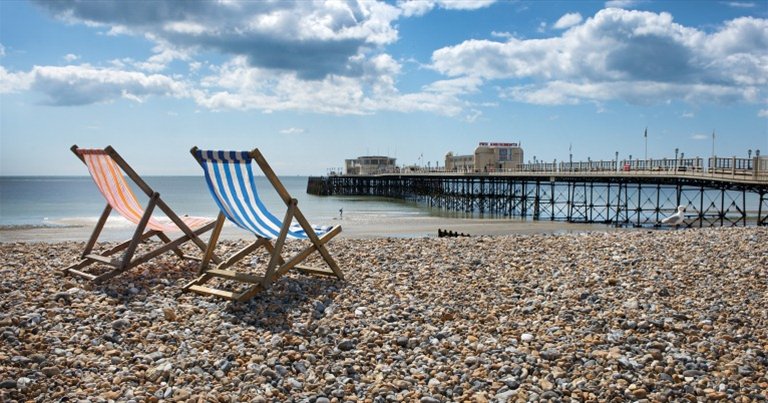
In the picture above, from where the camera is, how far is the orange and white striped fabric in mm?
5902

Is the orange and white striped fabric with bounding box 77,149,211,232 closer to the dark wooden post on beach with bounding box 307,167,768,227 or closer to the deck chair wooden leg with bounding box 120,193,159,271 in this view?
the deck chair wooden leg with bounding box 120,193,159,271

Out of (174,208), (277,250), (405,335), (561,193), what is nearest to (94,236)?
(277,250)

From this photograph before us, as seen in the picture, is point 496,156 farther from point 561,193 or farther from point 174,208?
point 174,208

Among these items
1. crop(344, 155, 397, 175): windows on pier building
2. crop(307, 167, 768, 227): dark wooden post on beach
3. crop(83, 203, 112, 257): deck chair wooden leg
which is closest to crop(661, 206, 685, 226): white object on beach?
crop(307, 167, 768, 227): dark wooden post on beach

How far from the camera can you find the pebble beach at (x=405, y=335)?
3225mm

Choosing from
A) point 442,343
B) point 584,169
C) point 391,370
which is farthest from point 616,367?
point 584,169

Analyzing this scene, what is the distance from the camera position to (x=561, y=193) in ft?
133

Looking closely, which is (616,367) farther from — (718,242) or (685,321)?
(718,242)

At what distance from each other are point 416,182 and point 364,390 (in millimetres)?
41812

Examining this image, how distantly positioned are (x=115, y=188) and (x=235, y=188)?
177 cm

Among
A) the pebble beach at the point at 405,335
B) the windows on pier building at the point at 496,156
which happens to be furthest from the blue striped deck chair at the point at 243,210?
the windows on pier building at the point at 496,156

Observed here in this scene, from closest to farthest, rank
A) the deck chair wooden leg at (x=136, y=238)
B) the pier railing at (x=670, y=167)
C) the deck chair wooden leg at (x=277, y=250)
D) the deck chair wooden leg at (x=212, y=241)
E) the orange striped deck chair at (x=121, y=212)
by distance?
the deck chair wooden leg at (x=277, y=250)
the deck chair wooden leg at (x=212, y=241)
the deck chair wooden leg at (x=136, y=238)
the orange striped deck chair at (x=121, y=212)
the pier railing at (x=670, y=167)

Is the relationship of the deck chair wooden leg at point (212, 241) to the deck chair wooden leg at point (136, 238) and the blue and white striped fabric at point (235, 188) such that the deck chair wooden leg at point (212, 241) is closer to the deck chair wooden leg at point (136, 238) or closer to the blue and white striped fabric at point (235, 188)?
the blue and white striped fabric at point (235, 188)

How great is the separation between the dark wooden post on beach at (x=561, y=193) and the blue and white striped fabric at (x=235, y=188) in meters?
15.6
